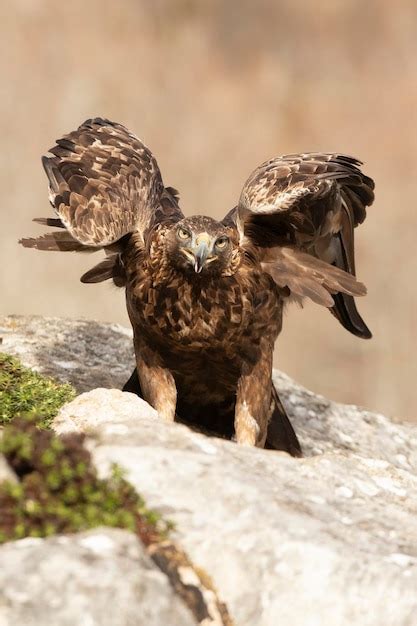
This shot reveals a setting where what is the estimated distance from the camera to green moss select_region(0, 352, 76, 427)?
589 centimetres

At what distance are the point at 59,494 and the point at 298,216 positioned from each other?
9.84 feet

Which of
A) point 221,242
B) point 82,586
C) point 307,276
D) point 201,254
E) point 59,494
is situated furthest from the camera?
point 307,276

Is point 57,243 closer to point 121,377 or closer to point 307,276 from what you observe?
point 307,276

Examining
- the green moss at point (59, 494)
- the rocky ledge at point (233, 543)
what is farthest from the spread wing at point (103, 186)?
the green moss at point (59, 494)

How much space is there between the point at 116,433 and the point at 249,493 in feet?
1.87

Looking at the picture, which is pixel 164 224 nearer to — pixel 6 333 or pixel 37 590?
pixel 6 333

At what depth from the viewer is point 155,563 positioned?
358 centimetres

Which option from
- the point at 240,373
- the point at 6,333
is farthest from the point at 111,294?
the point at 240,373

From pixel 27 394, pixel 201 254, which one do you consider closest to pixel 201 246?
pixel 201 254

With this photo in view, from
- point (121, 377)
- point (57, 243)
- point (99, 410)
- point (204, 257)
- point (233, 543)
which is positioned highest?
point (204, 257)

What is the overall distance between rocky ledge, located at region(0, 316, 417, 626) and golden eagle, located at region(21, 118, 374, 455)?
889 millimetres

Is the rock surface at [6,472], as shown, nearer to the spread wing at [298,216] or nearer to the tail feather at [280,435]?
the spread wing at [298,216]

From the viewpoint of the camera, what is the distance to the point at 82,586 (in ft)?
10.7

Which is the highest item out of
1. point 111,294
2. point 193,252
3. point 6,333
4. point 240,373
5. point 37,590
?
point 193,252
